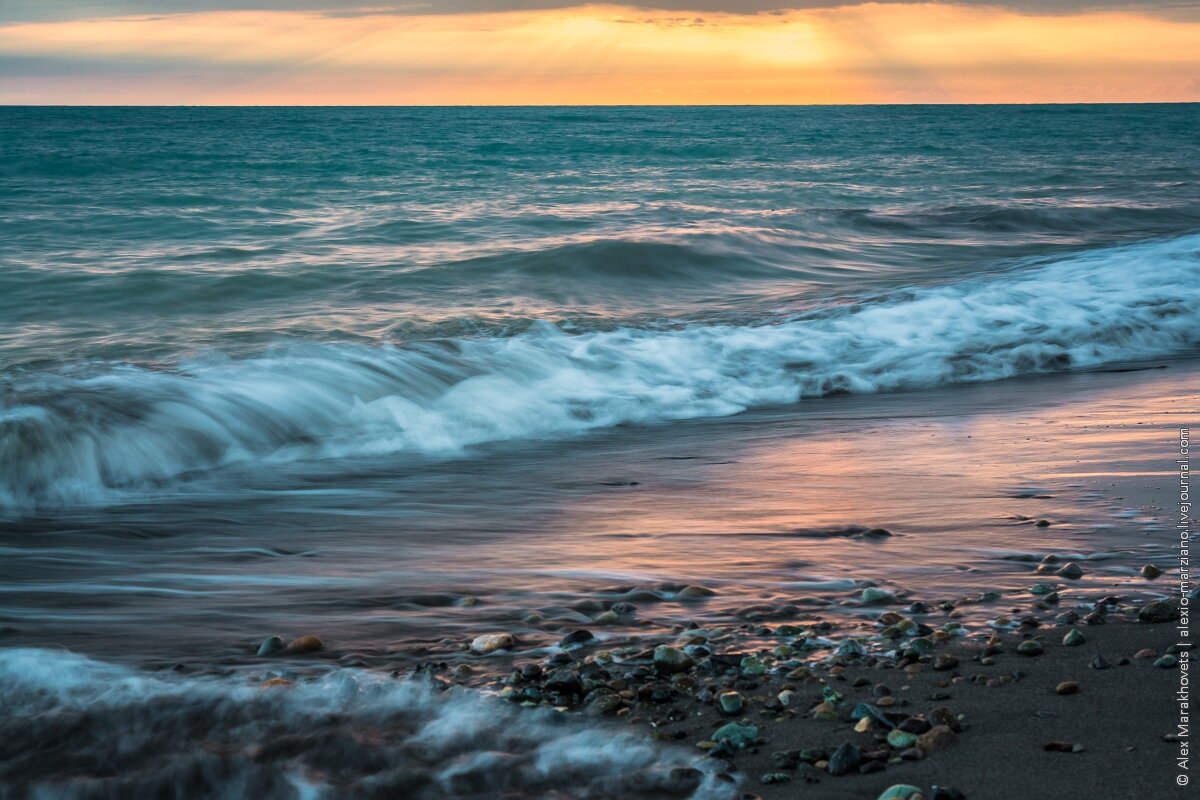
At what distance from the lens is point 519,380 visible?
765 centimetres

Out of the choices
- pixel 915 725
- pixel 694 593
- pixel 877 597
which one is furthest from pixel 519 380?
pixel 915 725

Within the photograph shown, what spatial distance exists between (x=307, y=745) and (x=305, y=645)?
622 mm

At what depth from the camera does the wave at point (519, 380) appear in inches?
232

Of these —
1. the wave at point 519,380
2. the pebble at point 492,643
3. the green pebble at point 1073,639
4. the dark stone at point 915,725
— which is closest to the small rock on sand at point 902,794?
the dark stone at point 915,725

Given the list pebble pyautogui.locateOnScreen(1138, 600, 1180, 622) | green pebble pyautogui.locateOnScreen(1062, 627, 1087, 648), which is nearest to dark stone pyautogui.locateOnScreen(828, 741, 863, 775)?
green pebble pyautogui.locateOnScreen(1062, 627, 1087, 648)

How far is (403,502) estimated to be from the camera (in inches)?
196

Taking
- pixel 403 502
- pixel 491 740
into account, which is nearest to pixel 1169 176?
pixel 403 502

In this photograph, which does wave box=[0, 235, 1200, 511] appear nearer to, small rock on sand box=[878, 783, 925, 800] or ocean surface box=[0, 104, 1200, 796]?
ocean surface box=[0, 104, 1200, 796]

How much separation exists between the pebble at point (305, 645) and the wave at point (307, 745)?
8.9 inches

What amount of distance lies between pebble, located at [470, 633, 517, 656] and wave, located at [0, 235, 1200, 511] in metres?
2.89

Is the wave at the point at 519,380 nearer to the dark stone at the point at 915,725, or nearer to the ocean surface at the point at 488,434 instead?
the ocean surface at the point at 488,434

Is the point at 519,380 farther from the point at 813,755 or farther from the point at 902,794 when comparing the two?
the point at 902,794

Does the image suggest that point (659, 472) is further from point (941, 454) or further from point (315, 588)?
point (315, 588)

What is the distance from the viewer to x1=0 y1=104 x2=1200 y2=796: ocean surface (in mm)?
3176
